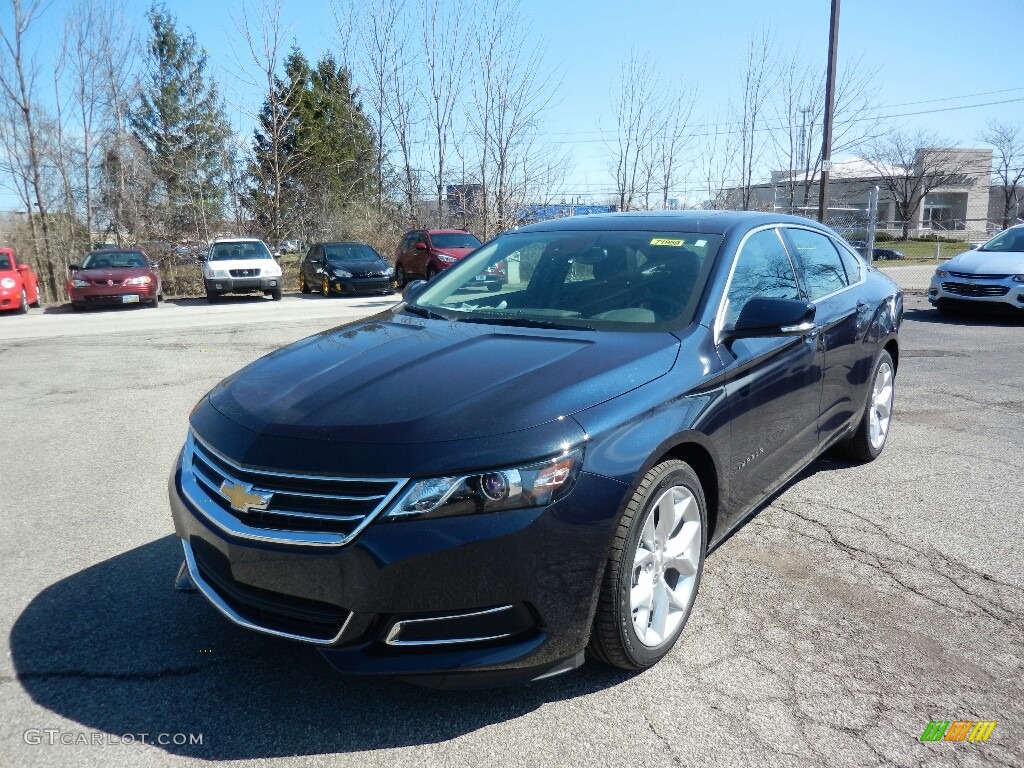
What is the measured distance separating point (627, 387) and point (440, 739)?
4.37 feet

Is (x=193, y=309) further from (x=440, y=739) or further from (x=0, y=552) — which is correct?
(x=440, y=739)

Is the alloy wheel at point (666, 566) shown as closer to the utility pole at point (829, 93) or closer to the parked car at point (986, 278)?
the parked car at point (986, 278)

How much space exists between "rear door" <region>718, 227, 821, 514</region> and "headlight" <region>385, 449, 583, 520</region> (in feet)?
3.76

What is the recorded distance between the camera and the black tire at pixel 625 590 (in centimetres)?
252

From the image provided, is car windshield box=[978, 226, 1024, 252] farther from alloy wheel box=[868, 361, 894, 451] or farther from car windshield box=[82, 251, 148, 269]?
car windshield box=[82, 251, 148, 269]

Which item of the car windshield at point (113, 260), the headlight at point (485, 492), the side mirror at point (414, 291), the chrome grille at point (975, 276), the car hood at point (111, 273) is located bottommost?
the chrome grille at point (975, 276)

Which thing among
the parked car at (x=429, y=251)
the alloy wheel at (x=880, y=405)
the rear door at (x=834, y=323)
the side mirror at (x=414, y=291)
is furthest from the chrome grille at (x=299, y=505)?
the parked car at (x=429, y=251)

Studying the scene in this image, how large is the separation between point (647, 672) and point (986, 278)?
12685 millimetres

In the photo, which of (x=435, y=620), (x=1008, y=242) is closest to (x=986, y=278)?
(x=1008, y=242)

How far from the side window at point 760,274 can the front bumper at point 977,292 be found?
34.7 feet

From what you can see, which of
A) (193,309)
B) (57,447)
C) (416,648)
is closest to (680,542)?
(416,648)

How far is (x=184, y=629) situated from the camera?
10.2 ft

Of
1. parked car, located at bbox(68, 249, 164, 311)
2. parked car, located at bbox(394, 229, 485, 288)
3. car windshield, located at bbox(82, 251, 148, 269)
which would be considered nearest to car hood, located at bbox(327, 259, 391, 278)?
parked car, located at bbox(394, 229, 485, 288)

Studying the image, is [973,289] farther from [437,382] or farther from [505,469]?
[505,469]
